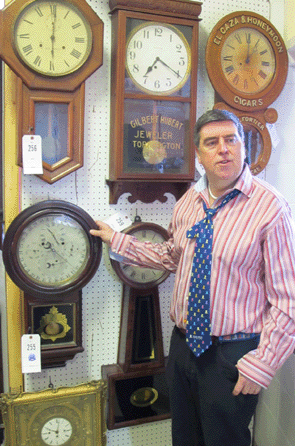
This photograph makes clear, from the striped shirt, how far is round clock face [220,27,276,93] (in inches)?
26.3

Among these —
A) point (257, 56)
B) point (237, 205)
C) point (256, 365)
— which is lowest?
point (256, 365)

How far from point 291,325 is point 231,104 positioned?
108 centimetres

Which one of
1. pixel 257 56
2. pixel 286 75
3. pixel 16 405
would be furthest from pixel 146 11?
pixel 16 405

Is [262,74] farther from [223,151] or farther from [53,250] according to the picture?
[53,250]

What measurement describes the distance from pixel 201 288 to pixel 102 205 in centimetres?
71

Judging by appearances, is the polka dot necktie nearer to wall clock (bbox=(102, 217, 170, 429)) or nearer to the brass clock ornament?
wall clock (bbox=(102, 217, 170, 429))

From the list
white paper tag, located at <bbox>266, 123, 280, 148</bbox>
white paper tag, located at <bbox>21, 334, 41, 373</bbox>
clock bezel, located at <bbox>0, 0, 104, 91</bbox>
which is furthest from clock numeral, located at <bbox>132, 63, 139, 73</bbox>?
white paper tag, located at <bbox>21, 334, 41, 373</bbox>

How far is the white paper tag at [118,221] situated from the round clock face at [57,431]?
0.88 metres

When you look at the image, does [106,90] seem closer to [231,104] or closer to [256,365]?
[231,104]

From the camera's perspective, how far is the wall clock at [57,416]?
1.72 meters

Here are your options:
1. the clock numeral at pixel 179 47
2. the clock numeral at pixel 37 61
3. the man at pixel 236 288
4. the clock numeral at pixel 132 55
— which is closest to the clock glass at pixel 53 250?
the man at pixel 236 288

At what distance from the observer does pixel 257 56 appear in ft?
6.33

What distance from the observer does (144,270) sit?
1914 mm

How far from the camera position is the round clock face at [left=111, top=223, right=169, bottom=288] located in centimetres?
188
